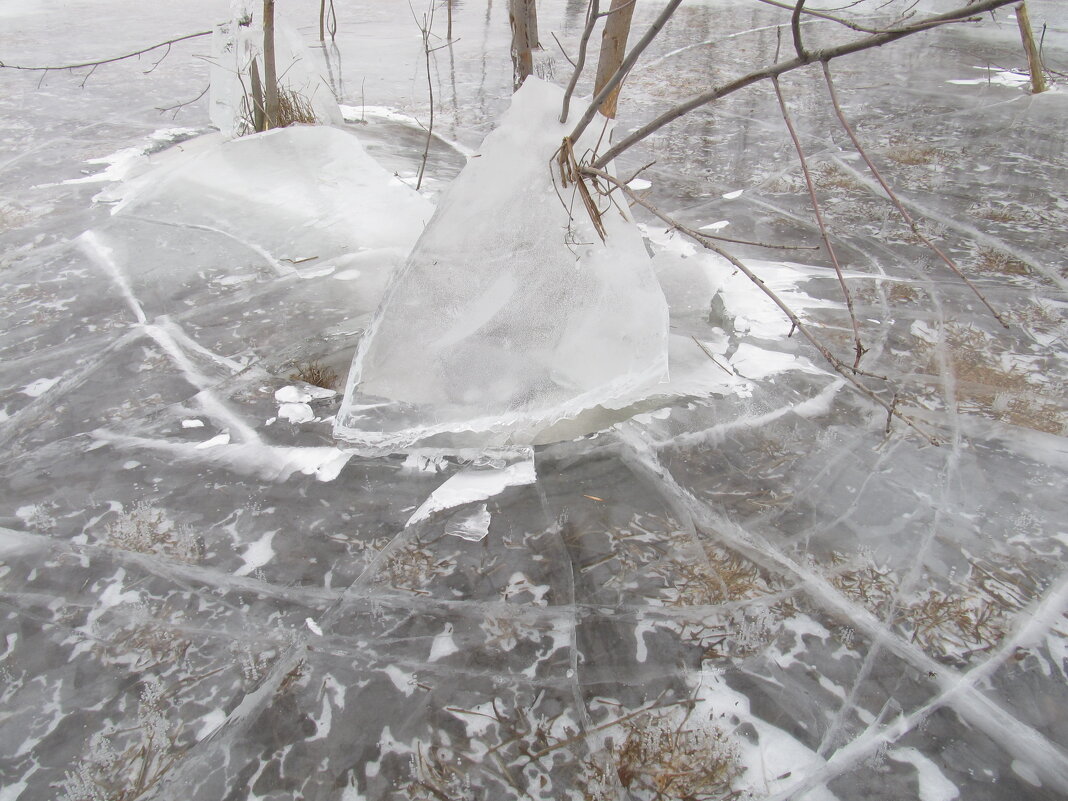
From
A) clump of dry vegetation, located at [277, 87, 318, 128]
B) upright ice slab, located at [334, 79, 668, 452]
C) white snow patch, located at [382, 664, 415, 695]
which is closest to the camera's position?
white snow patch, located at [382, 664, 415, 695]

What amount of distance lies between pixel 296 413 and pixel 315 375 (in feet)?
0.90

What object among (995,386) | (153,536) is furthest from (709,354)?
(153,536)

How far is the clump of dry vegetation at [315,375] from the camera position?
10.2 ft

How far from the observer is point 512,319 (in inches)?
108

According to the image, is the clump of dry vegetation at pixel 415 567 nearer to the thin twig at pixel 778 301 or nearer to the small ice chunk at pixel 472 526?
the small ice chunk at pixel 472 526

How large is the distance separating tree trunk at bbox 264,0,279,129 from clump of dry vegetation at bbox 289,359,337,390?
2541 millimetres

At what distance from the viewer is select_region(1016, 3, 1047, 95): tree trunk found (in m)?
5.82

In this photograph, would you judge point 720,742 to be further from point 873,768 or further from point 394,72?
point 394,72

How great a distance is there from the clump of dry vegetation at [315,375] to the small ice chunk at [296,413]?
18cm

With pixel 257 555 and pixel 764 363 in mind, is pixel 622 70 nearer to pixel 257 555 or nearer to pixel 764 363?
pixel 764 363

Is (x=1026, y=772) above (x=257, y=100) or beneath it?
beneath

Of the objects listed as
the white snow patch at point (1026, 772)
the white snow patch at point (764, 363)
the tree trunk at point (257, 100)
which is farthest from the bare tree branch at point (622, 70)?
the tree trunk at point (257, 100)

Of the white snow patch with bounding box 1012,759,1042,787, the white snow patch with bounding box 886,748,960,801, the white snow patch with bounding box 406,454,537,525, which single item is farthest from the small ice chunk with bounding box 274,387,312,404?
the white snow patch with bounding box 1012,759,1042,787

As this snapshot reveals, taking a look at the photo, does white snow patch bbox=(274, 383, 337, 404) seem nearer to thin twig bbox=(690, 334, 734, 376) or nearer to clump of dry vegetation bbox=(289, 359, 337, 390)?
clump of dry vegetation bbox=(289, 359, 337, 390)
